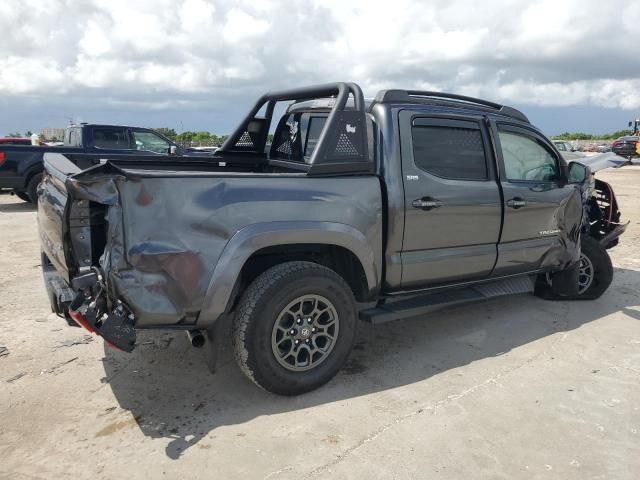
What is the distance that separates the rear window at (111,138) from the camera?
11320 mm

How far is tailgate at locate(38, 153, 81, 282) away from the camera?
10.2 feet

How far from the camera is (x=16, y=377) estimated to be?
11.8 feet

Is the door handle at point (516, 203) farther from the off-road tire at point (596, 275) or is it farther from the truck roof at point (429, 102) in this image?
the off-road tire at point (596, 275)

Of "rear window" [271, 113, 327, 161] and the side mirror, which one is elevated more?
"rear window" [271, 113, 327, 161]

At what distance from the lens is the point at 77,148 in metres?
11.1

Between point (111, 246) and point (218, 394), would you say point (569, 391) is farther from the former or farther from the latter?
point (111, 246)

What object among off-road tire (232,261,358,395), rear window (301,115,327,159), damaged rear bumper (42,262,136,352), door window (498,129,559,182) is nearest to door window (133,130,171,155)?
rear window (301,115,327,159)

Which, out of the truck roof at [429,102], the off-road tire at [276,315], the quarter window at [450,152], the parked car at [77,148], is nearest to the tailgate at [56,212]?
the off-road tire at [276,315]

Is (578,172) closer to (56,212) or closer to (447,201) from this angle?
(447,201)

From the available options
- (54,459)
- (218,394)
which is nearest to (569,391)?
(218,394)

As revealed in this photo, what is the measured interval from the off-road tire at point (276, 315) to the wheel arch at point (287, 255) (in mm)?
139

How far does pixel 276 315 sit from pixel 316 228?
0.59 meters

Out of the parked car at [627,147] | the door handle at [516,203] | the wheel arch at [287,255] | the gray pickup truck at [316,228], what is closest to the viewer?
the gray pickup truck at [316,228]

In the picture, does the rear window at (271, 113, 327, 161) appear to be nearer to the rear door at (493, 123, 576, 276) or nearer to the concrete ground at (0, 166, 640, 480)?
the rear door at (493, 123, 576, 276)
